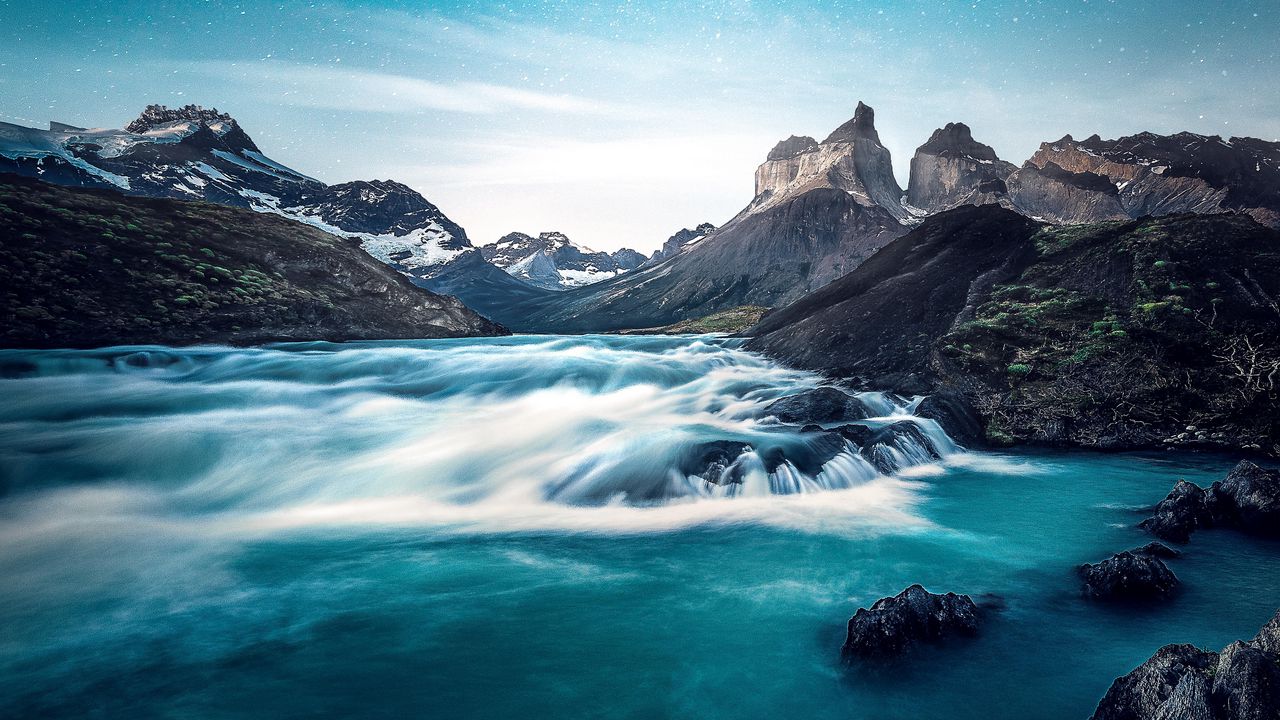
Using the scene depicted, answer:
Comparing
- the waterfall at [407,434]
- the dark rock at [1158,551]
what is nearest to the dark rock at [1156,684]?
the dark rock at [1158,551]

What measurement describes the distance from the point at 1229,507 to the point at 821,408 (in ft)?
31.2

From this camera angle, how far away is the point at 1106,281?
2047 centimetres

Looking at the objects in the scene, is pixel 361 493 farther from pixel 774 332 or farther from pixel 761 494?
pixel 774 332

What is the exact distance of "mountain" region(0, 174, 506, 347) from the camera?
24.6 m

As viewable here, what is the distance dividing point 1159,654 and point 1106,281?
21.3m

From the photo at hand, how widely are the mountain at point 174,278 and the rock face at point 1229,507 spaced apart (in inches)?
1442

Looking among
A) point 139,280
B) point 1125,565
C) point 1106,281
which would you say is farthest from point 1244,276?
point 139,280

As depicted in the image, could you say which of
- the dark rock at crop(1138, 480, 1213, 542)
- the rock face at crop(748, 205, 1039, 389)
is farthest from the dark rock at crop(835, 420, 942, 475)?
the rock face at crop(748, 205, 1039, 389)

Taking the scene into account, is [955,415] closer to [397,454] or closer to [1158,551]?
[1158,551]

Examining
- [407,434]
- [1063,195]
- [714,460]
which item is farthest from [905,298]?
[1063,195]

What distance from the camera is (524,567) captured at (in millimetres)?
9375

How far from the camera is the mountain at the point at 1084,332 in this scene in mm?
15250

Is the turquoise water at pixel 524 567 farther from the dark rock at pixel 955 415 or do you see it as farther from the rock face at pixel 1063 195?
the rock face at pixel 1063 195

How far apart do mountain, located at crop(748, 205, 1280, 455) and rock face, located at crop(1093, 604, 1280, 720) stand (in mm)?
13132
